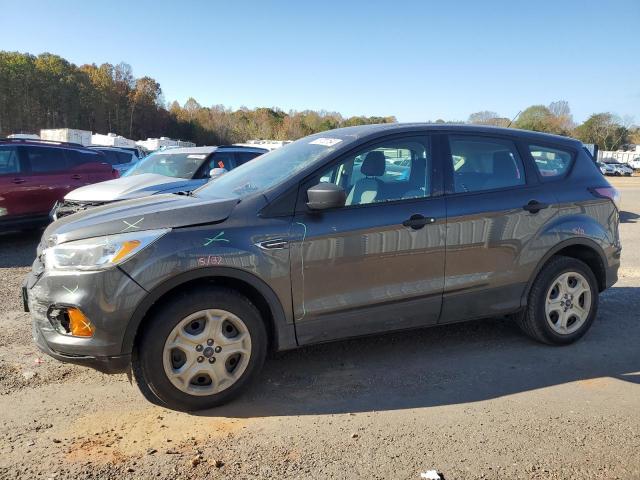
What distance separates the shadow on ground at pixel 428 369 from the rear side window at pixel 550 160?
4.90ft

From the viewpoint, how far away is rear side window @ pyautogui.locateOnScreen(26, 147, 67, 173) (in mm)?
8867

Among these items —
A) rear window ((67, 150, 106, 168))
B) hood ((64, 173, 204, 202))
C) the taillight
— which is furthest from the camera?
rear window ((67, 150, 106, 168))

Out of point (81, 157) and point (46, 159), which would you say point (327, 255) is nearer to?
point (46, 159)

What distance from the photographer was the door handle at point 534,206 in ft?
13.6

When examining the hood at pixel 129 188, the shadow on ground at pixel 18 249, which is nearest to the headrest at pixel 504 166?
the hood at pixel 129 188

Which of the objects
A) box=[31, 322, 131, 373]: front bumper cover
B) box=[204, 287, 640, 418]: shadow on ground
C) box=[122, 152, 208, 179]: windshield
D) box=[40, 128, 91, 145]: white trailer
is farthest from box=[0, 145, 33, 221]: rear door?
box=[40, 128, 91, 145]: white trailer

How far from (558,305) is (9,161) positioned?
856 centimetres

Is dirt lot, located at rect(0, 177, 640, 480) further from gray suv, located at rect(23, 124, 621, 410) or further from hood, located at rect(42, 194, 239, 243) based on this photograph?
hood, located at rect(42, 194, 239, 243)

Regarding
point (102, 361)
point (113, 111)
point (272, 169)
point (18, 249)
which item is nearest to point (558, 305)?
point (272, 169)

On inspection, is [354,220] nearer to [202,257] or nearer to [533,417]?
[202,257]

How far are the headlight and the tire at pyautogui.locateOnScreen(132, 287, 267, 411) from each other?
39 cm

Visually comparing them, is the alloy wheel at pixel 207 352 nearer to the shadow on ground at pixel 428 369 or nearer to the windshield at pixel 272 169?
the shadow on ground at pixel 428 369

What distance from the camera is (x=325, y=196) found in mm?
3330

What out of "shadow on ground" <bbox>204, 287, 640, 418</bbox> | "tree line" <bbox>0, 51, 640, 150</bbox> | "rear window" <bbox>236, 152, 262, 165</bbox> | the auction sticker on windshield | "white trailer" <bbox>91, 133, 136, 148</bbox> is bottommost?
"shadow on ground" <bbox>204, 287, 640, 418</bbox>
